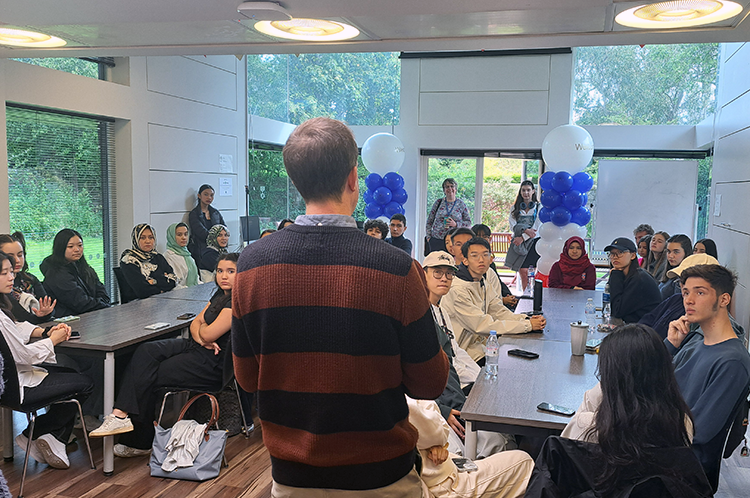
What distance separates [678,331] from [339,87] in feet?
28.8

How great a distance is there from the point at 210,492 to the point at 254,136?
736cm

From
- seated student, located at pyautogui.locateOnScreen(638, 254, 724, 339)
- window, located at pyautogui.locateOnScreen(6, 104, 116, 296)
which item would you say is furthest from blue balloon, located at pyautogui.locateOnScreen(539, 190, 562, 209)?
window, located at pyautogui.locateOnScreen(6, 104, 116, 296)

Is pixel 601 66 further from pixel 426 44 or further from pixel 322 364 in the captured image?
pixel 322 364

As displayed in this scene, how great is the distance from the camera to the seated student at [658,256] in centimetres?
624

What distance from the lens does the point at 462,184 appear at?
10.6 meters

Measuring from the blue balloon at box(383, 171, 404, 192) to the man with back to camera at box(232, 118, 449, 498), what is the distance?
7.93m

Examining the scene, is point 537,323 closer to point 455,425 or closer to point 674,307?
point 674,307

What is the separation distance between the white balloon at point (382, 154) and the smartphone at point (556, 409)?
7011 millimetres

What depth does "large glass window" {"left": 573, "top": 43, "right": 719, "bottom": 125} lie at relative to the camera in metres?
9.13

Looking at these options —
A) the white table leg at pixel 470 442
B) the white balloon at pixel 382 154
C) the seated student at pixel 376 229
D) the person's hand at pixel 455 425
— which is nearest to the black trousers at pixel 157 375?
the person's hand at pixel 455 425

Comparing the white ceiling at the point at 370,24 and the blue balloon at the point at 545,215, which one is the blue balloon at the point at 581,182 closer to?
the blue balloon at the point at 545,215

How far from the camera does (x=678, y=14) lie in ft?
10.0

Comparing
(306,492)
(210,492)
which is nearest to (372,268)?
(306,492)

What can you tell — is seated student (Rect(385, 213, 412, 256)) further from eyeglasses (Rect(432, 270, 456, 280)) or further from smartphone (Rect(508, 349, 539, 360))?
eyeglasses (Rect(432, 270, 456, 280))
